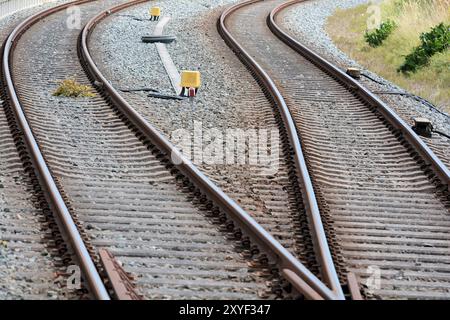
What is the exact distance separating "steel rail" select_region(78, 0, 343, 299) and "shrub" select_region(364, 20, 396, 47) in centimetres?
923

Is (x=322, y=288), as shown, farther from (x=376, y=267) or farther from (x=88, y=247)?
(x=88, y=247)

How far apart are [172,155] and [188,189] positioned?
0.91 meters

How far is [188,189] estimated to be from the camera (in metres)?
9.15

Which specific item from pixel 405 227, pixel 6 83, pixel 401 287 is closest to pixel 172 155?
pixel 405 227

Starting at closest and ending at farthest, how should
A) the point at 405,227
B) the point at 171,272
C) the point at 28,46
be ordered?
the point at 171,272 → the point at 405,227 → the point at 28,46

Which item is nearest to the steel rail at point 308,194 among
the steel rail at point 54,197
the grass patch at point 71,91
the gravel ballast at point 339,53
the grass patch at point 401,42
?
the steel rail at point 54,197

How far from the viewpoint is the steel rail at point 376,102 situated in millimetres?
10208

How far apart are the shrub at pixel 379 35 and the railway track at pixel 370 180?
444 centimetres

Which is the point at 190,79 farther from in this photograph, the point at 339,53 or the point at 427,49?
the point at 339,53

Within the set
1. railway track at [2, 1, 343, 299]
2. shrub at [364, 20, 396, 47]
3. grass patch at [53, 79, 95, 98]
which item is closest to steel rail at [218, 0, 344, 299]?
railway track at [2, 1, 343, 299]

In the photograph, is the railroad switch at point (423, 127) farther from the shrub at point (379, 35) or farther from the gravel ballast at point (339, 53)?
the shrub at point (379, 35)

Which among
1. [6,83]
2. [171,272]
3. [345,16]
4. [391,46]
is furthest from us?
[345,16]

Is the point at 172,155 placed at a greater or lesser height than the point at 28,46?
greater

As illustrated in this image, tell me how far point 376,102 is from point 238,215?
604 centimetres
